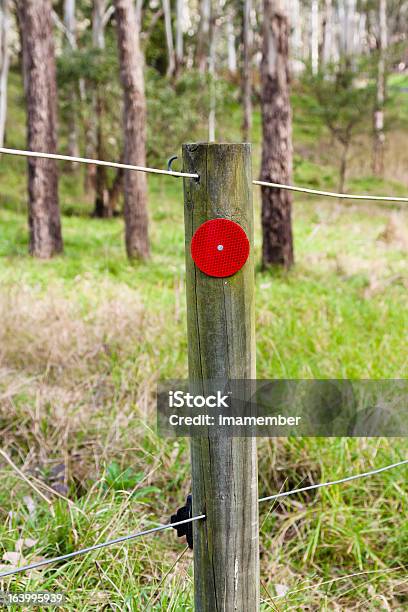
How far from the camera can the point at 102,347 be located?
375cm

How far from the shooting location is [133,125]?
8195 mm

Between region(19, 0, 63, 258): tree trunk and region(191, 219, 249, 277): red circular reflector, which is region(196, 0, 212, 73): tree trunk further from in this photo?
region(191, 219, 249, 277): red circular reflector

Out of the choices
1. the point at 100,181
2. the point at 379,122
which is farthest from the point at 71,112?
the point at 379,122

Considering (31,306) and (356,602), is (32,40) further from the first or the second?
(356,602)

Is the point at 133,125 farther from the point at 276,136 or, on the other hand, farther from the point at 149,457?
the point at 149,457

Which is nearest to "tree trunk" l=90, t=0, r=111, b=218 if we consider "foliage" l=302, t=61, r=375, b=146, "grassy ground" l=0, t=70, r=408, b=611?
"foliage" l=302, t=61, r=375, b=146

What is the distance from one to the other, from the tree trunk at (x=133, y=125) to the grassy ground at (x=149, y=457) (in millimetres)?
2428

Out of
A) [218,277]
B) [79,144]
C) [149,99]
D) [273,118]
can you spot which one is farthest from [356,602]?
[79,144]

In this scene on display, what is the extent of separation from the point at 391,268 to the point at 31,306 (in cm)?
405

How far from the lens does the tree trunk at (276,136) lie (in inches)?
269

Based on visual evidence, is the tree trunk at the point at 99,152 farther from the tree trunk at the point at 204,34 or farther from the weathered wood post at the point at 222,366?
the weathered wood post at the point at 222,366

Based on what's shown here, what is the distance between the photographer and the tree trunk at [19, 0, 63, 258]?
8.42 metres

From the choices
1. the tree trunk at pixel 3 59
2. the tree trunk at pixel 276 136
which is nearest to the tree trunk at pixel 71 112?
the tree trunk at pixel 3 59

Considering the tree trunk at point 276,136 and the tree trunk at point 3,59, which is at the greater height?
the tree trunk at point 3,59
